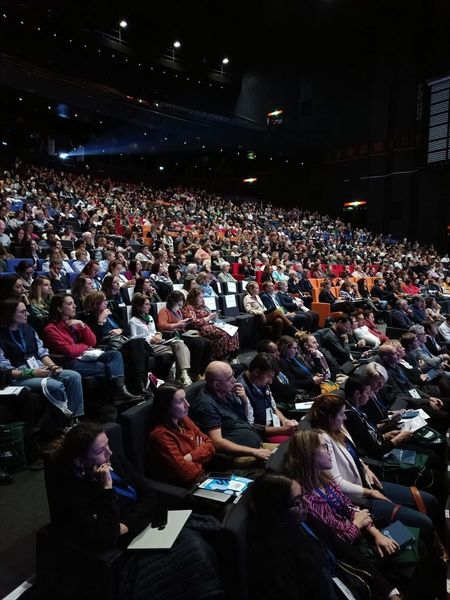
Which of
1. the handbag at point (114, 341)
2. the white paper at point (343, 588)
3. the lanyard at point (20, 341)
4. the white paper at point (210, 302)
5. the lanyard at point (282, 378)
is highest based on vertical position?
the white paper at point (210, 302)

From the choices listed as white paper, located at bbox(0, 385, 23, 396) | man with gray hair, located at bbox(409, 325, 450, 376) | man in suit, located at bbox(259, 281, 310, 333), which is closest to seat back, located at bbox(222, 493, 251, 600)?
white paper, located at bbox(0, 385, 23, 396)

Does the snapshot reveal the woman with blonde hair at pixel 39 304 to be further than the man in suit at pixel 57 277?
No

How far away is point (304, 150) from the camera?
2061 cm

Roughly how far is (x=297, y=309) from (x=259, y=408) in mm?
4188

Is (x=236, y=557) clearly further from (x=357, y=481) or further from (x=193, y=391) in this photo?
(x=193, y=391)

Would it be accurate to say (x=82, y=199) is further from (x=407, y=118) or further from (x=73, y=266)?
(x=407, y=118)

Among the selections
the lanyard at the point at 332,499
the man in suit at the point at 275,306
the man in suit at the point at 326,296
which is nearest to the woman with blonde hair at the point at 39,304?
the lanyard at the point at 332,499

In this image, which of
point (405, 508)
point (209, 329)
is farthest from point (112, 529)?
point (209, 329)

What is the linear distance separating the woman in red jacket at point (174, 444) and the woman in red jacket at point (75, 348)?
4.39ft

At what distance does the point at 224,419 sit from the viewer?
2389 mm

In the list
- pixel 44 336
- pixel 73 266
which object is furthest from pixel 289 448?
pixel 73 266

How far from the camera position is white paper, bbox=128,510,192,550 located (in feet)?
4.97

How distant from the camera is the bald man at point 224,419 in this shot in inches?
86.8

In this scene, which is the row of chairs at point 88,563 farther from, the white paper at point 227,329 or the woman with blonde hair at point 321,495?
the white paper at point 227,329
